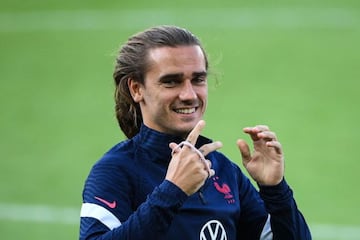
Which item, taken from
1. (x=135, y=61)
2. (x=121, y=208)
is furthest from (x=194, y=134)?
(x=135, y=61)

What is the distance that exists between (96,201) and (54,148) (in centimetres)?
620

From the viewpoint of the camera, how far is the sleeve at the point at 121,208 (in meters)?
3.39

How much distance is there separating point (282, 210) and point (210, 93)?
22.2 ft

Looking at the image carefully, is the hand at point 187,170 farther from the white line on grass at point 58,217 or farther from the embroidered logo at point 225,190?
the white line on grass at point 58,217

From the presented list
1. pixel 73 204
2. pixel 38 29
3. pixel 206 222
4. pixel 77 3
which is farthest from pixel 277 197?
pixel 77 3

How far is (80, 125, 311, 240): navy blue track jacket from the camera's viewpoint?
11.2 feet

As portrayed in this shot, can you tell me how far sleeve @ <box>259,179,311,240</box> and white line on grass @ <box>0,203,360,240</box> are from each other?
13.4 feet

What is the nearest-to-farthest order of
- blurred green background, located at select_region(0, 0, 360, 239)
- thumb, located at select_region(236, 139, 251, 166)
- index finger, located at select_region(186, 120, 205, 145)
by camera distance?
index finger, located at select_region(186, 120, 205, 145) < thumb, located at select_region(236, 139, 251, 166) < blurred green background, located at select_region(0, 0, 360, 239)

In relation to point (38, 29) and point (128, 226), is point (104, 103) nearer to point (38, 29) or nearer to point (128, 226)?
point (38, 29)

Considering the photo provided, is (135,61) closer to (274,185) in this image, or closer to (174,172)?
(174,172)

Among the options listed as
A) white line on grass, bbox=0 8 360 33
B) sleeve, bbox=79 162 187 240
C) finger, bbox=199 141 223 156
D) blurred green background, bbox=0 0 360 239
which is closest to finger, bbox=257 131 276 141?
finger, bbox=199 141 223 156

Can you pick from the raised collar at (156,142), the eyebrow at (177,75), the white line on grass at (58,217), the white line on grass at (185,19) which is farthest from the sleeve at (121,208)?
the white line on grass at (185,19)

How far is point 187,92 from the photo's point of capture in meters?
3.62

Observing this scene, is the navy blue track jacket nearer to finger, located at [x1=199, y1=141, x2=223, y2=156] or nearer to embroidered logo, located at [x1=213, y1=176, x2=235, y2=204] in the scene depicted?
embroidered logo, located at [x1=213, y1=176, x2=235, y2=204]
